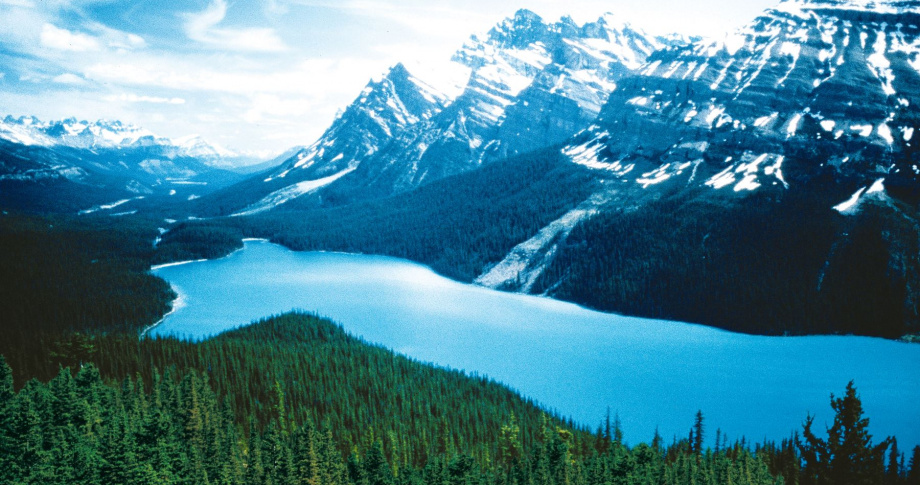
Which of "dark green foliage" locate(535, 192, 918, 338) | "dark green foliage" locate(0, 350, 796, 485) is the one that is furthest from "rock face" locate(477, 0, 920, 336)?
"dark green foliage" locate(0, 350, 796, 485)

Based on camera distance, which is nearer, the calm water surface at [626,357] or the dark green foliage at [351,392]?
the dark green foliage at [351,392]

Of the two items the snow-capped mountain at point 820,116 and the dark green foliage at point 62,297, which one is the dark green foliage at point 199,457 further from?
the snow-capped mountain at point 820,116

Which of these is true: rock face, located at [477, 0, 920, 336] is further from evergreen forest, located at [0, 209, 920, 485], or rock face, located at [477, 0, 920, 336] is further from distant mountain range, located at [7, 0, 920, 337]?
evergreen forest, located at [0, 209, 920, 485]

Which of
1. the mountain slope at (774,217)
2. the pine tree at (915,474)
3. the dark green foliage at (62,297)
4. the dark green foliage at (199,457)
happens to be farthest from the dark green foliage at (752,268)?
the dark green foliage at (62,297)

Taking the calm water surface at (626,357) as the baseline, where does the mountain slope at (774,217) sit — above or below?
above

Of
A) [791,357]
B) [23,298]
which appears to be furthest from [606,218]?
[23,298]

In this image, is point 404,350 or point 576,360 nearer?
point 576,360

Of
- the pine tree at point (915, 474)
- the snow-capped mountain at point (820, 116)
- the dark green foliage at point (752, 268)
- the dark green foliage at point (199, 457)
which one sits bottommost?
the pine tree at point (915, 474)

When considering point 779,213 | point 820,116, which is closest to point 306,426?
point 779,213

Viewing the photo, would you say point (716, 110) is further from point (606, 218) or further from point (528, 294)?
point (528, 294)
